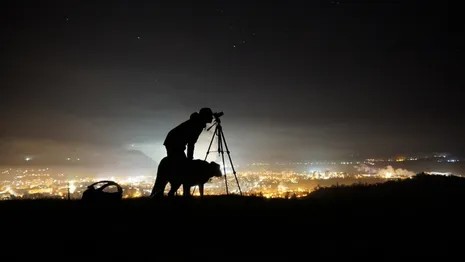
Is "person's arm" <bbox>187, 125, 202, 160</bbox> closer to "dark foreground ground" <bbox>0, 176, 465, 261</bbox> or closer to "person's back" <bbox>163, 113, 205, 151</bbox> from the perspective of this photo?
"person's back" <bbox>163, 113, 205, 151</bbox>

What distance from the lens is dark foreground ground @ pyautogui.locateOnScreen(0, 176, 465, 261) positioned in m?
4.45

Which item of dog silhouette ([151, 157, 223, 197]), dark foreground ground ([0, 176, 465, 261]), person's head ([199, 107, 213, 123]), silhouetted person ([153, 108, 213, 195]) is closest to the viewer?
dark foreground ground ([0, 176, 465, 261])

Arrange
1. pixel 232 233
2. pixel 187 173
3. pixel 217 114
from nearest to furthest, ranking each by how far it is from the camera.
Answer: pixel 232 233 → pixel 187 173 → pixel 217 114

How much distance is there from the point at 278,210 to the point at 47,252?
5399 millimetres

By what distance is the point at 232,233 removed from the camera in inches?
211

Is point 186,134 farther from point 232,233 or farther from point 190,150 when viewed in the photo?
point 232,233

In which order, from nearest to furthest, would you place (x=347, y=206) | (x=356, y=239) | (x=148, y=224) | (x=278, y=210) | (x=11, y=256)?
(x=11, y=256) → (x=356, y=239) → (x=148, y=224) → (x=278, y=210) → (x=347, y=206)

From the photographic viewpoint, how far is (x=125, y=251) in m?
4.44

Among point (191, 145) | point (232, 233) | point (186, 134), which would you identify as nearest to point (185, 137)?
point (186, 134)

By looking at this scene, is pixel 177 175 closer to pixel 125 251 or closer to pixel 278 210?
pixel 278 210

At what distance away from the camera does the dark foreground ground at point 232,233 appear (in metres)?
4.45

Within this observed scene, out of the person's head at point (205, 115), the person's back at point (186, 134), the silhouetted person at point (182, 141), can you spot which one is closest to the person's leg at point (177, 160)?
the silhouetted person at point (182, 141)

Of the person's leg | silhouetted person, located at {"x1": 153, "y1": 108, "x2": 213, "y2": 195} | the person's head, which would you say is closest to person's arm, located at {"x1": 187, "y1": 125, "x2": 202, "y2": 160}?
silhouetted person, located at {"x1": 153, "y1": 108, "x2": 213, "y2": 195}

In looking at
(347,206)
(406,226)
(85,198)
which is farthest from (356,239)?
(85,198)
